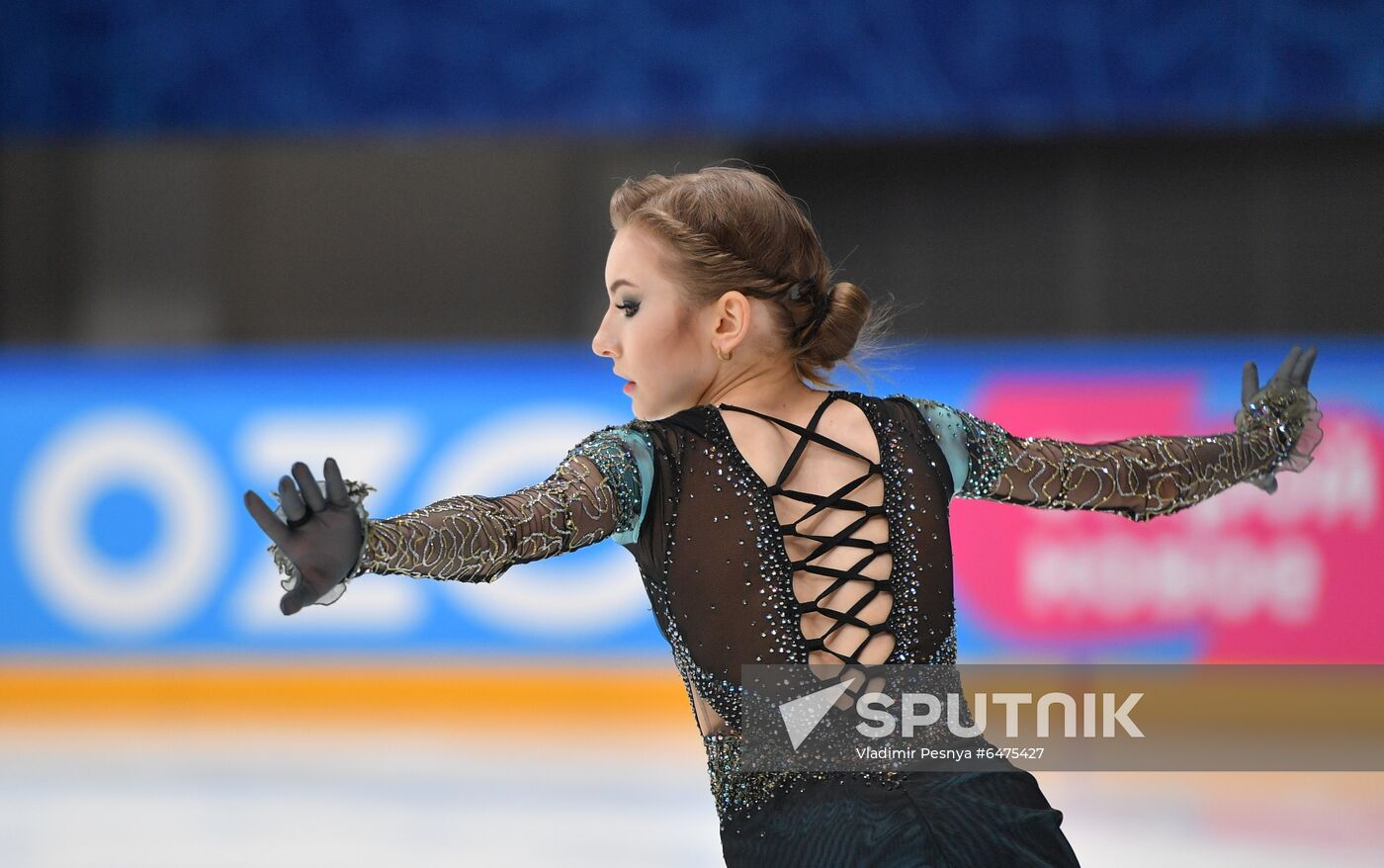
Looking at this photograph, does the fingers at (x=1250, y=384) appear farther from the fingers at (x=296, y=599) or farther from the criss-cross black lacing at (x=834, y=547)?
the fingers at (x=296, y=599)

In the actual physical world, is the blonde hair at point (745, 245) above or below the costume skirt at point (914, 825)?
above

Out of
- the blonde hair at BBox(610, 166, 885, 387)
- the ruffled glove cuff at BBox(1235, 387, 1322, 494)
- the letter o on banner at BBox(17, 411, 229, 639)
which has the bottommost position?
the blonde hair at BBox(610, 166, 885, 387)

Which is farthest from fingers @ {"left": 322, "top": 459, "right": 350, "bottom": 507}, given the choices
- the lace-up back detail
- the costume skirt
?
the costume skirt

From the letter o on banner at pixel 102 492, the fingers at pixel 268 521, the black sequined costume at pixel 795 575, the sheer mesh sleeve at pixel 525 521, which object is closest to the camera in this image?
the fingers at pixel 268 521

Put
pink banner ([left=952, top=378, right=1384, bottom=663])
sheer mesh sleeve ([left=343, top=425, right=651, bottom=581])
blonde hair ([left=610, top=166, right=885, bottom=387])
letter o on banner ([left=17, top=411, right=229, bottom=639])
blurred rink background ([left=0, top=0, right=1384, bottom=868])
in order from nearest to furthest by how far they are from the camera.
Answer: sheer mesh sleeve ([left=343, top=425, right=651, bottom=581]) → blonde hair ([left=610, top=166, right=885, bottom=387]) → blurred rink background ([left=0, top=0, right=1384, bottom=868]) → pink banner ([left=952, top=378, right=1384, bottom=663]) → letter o on banner ([left=17, top=411, right=229, bottom=639])

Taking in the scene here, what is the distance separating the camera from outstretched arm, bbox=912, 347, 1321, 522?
1.57 meters

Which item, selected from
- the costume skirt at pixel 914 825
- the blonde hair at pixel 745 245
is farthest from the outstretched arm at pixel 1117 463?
the costume skirt at pixel 914 825

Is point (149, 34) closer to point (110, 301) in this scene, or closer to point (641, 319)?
point (110, 301)

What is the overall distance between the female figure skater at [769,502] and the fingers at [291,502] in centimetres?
15

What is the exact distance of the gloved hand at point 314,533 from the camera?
117cm

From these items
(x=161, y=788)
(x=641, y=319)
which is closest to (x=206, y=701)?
(x=161, y=788)

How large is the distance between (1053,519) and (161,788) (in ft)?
9.44

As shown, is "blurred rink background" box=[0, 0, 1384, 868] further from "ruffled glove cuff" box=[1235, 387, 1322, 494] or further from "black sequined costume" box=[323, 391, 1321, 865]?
"black sequined costume" box=[323, 391, 1321, 865]

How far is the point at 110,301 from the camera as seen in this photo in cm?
604
